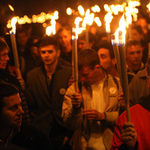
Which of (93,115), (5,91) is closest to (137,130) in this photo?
(93,115)

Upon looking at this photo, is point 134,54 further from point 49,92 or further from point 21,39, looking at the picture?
point 21,39

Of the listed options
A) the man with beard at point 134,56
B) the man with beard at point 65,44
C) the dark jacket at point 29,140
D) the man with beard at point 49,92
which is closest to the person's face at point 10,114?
the dark jacket at point 29,140

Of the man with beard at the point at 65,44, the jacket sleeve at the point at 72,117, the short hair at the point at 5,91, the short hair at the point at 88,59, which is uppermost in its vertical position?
the man with beard at the point at 65,44

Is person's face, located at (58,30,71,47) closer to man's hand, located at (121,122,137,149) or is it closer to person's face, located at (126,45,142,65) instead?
person's face, located at (126,45,142,65)

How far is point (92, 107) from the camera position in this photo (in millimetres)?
3160

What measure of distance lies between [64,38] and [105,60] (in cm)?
153

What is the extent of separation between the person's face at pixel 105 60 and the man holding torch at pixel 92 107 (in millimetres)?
943

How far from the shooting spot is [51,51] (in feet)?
14.6

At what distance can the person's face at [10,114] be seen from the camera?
8.43ft

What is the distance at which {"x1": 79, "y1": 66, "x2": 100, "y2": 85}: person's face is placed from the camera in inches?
127

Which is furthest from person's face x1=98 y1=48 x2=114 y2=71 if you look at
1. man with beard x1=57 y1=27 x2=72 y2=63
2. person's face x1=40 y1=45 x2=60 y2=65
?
man with beard x1=57 y1=27 x2=72 y2=63

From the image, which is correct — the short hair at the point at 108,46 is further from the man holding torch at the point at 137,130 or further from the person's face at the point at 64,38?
the man holding torch at the point at 137,130

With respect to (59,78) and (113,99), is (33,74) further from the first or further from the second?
(113,99)

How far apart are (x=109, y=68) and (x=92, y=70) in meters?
1.12
